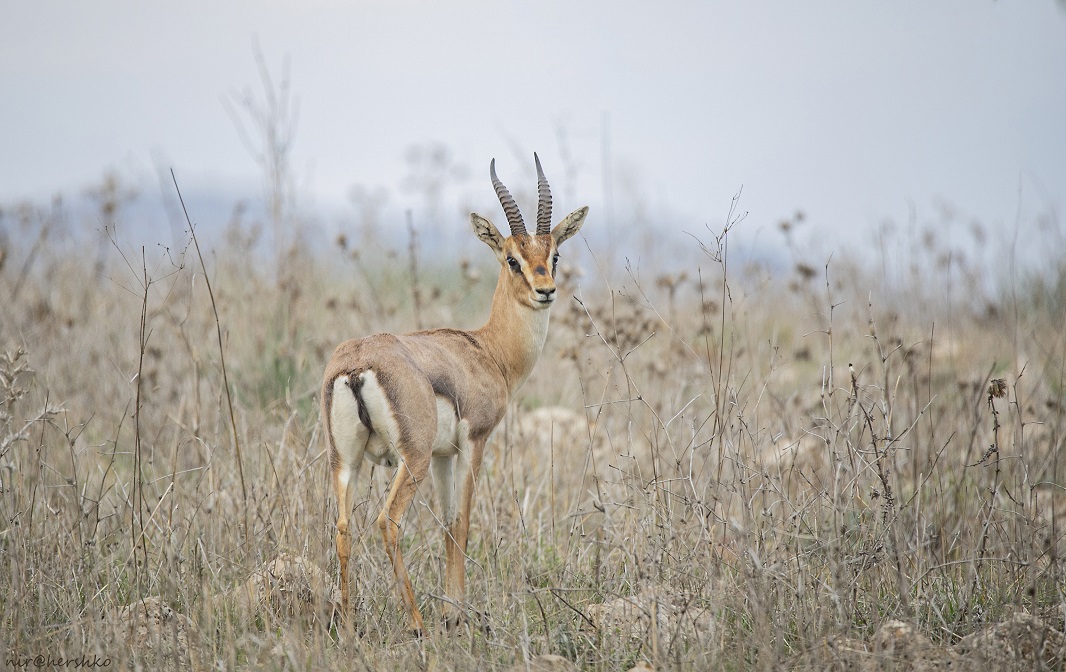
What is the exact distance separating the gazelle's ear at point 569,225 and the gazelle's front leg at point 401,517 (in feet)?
6.34

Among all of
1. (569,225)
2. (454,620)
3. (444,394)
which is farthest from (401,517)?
(569,225)

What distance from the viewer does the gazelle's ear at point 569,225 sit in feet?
17.8

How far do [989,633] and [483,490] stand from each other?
301cm

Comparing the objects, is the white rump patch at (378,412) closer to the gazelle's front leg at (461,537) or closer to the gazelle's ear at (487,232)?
the gazelle's front leg at (461,537)

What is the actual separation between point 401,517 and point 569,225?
7.49ft

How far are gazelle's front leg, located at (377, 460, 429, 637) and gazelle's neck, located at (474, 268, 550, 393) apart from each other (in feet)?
3.83

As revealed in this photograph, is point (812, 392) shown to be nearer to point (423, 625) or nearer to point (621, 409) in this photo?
point (621, 409)

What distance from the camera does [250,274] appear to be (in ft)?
31.2

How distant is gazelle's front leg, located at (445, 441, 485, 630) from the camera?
443 centimetres

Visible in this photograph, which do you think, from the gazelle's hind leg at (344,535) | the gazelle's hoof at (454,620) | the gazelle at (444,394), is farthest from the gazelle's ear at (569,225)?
the gazelle's hoof at (454,620)

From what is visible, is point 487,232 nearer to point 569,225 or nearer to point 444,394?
point 569,225

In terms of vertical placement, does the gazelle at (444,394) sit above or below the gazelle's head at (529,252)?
below

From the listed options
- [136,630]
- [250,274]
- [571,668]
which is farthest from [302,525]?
[250,274]

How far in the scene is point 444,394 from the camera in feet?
14.1
